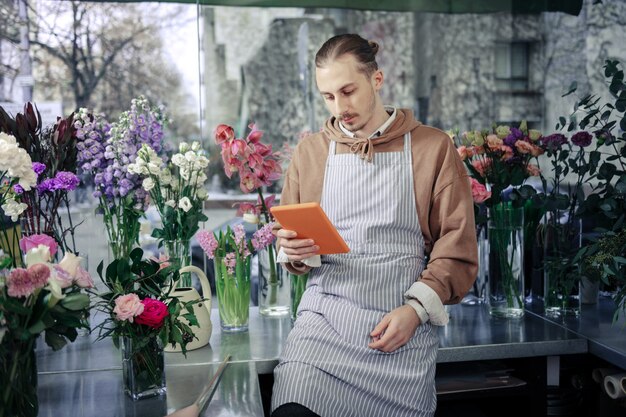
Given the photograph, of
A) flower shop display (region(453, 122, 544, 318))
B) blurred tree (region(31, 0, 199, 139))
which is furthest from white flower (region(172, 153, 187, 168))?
blurred tree (region(31, 0, 199, 139))

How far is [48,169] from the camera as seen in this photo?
2131 mm

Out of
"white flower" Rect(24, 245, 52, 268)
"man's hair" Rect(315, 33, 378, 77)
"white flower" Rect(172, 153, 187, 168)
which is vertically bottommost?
"white flower" Rect(24, 245, 52, 268)

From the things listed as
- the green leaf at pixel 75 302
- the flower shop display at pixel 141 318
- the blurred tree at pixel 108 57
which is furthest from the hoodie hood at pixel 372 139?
the blurred tree at pixel 108 57

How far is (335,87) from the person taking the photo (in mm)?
1980

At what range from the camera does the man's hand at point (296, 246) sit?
1.89 meters

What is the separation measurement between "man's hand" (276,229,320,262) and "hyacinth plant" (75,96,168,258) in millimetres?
592

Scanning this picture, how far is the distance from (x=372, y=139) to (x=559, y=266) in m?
0.99

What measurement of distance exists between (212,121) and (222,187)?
427 millimetres

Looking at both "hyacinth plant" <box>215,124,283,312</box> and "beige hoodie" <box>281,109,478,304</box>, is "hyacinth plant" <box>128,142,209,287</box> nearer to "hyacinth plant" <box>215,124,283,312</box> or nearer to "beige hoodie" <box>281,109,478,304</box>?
"hyacinth plant" <box>215,124,283,312</box>

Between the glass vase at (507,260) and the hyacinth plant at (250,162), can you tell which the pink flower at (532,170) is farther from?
the hyacinth plant at (250,162)

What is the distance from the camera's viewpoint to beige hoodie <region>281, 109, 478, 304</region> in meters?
1.96

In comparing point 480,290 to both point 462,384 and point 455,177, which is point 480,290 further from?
point 455,177

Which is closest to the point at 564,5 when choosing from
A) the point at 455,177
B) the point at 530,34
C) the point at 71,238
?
the point at 530,34

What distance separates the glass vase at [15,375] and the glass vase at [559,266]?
191 cm
